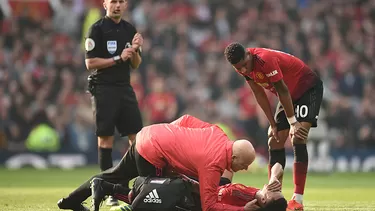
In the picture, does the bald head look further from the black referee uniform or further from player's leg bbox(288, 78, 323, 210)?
the black referee uniform

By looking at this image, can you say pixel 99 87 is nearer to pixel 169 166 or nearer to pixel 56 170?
pixel 169 166

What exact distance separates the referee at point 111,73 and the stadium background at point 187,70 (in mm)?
8626

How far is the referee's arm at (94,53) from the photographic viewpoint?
35.5ft

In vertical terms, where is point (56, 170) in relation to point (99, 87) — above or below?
below

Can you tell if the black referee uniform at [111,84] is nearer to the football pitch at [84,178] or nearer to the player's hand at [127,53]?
the player's hand at [127,53]

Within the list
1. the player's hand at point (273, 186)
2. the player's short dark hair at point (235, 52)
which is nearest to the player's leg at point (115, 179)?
the player's hand at point (273, 186)

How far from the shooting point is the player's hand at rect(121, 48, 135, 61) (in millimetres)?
10789

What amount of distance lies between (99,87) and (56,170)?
8.53 m

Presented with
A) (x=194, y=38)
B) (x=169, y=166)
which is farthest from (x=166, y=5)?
(x=169, y=166)

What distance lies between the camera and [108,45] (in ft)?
36.0

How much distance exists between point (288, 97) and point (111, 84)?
8.16ft

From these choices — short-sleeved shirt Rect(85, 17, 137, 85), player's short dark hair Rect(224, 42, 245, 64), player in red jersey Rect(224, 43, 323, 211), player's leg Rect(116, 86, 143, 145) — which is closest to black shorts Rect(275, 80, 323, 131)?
player in red jersey Rect(224, 43, 323, 211)

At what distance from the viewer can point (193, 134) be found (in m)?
8.50

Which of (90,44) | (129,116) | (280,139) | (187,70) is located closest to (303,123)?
(280,139)
